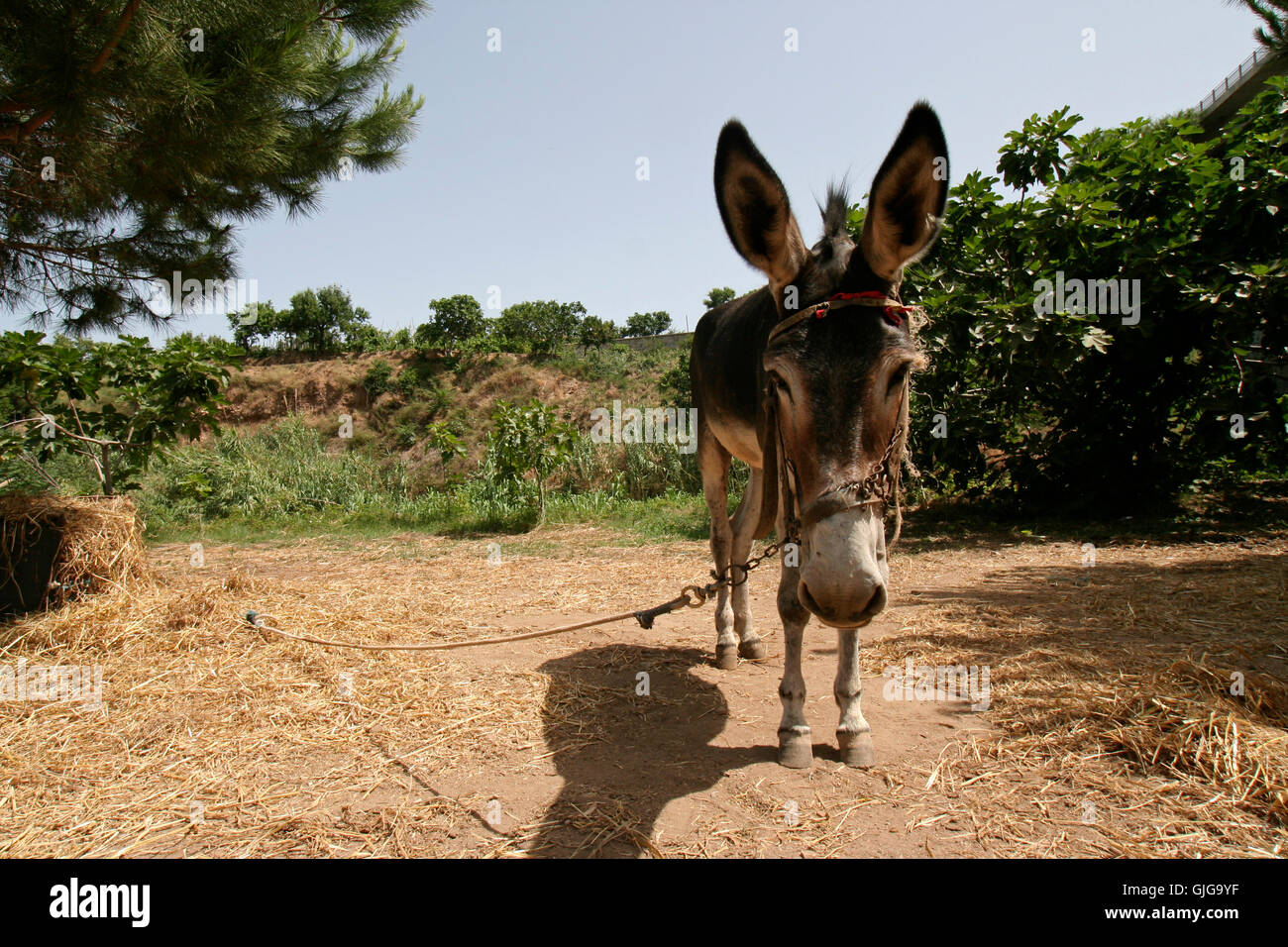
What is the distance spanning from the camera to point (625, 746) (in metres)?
3.36

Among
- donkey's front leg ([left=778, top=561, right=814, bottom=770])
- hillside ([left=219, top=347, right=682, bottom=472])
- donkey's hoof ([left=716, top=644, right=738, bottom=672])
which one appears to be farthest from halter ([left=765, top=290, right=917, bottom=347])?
hillside ([left=219, top=347, right=682, bottom=472])

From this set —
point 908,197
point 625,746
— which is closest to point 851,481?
point 908,197

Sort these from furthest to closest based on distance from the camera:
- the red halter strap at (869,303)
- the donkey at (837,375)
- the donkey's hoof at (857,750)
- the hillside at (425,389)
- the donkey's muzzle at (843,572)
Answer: the hillside at (425,389)
the donkey's hoof at (857,750)
the red halter strap at (869,303)
the donkey at (837,375)
the donkey's muzzle at (843,572)

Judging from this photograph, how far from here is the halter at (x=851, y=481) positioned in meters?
2.14

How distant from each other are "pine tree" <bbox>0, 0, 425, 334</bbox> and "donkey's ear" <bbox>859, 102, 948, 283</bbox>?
178 inches

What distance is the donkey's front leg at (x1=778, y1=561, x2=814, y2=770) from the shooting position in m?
3.06

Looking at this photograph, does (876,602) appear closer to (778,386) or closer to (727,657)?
(778,386)

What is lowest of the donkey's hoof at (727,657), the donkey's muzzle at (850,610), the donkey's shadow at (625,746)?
the donkey's shadow at (625,746)

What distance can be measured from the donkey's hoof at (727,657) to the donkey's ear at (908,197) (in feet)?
9.33

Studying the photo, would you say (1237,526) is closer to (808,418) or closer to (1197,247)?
(1197,247)

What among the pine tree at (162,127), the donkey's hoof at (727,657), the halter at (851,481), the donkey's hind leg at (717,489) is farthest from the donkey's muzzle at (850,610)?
the pine tree at (162,127)

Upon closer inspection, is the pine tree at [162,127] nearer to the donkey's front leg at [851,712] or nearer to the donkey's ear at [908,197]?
the donkey's ear at [908,197]

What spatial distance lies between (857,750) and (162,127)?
20.6 feet

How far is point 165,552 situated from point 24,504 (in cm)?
666
